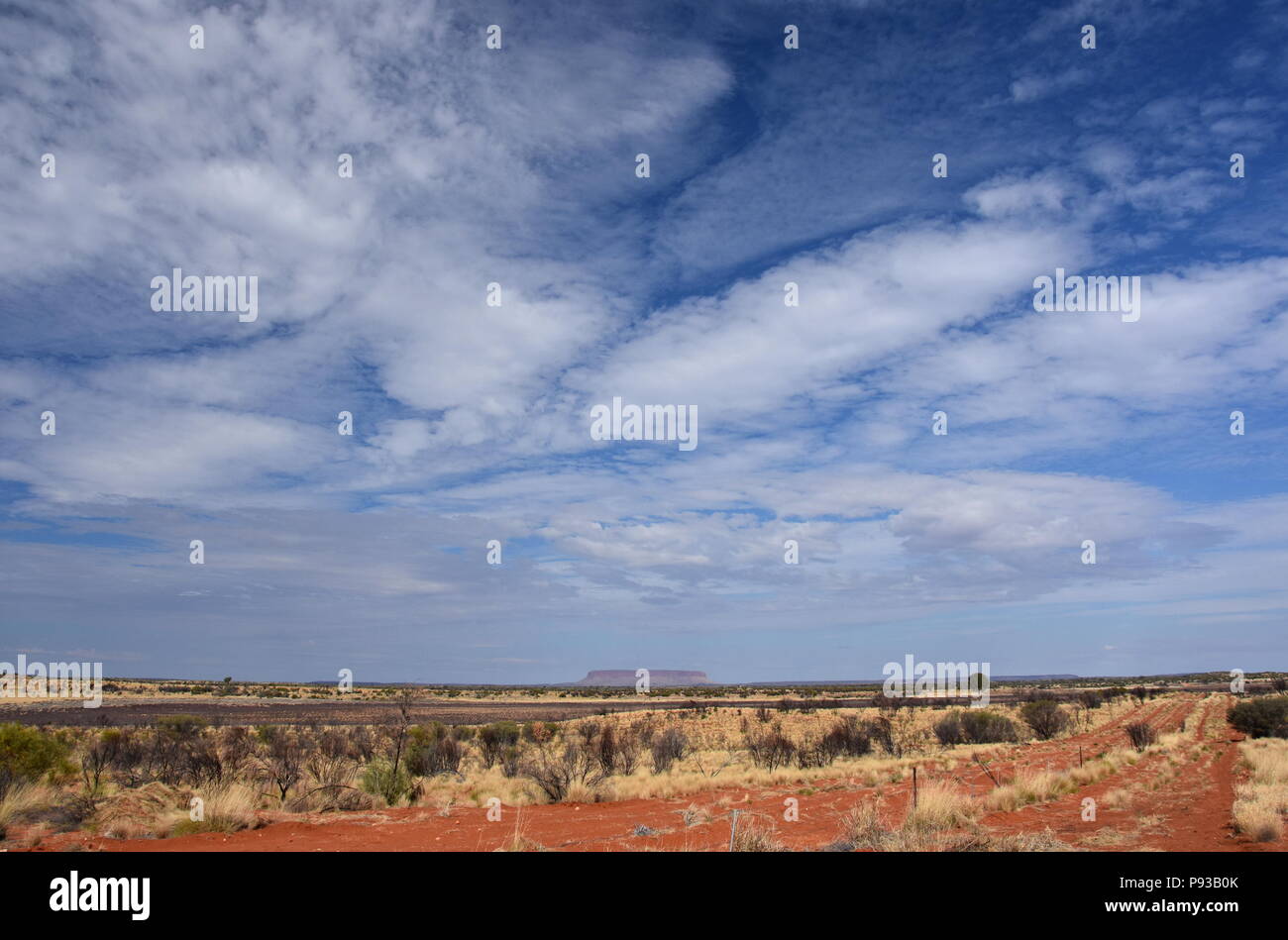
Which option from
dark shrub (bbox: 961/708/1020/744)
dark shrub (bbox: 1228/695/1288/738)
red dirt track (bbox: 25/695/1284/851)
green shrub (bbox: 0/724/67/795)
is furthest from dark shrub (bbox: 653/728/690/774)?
dark shrub (bbox: 1228/695/1288/738)

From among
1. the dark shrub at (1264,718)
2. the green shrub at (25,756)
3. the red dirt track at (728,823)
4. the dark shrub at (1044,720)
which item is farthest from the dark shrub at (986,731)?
the green shrub at (25,756)

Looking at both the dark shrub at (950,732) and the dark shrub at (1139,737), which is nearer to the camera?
the dark shrub at (1139,737)

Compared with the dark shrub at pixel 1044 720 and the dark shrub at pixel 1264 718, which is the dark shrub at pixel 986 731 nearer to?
the dark shrub at pixel 1044 720

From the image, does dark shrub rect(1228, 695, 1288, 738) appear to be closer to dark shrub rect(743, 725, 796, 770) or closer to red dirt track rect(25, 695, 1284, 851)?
red dirt track rect(25, 695, 1284, 851)

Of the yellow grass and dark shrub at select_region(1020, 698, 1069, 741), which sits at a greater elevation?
the yellow grass

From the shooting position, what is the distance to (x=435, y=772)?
73.5 ft

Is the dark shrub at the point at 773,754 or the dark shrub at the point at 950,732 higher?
the dark shrub at the point at 773,754

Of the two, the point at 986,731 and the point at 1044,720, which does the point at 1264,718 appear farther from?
the point at 986,731

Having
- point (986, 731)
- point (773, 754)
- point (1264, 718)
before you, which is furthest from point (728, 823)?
point (1264, 718)
